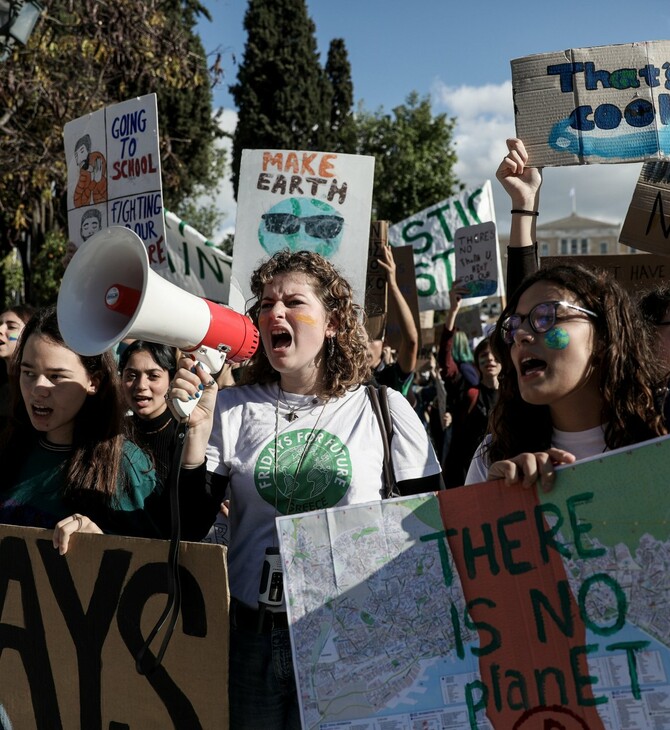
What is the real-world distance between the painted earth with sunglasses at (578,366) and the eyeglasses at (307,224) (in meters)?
2.08

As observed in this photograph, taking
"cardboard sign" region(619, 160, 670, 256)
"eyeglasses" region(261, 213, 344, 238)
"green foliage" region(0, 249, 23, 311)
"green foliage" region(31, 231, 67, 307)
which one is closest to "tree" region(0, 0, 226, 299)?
"green foliage" region(31, 231, 67, 307)

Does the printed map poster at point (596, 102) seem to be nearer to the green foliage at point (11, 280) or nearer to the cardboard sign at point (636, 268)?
the cardboard sign at point (636, 268)

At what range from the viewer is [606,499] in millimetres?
1646

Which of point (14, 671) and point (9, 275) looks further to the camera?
point (9, 275)

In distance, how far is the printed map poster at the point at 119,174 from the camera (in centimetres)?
415

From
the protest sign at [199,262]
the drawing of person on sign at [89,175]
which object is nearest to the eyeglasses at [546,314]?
the drawing of person on sign at [89,175]

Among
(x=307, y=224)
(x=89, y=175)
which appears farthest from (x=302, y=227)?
(x=89, y=175)

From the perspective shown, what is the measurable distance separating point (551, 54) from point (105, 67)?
26.6 ft

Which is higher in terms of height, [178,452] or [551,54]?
[551,54]

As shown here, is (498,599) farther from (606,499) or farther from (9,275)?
(9,275)

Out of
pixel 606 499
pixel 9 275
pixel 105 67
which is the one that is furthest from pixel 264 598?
pixel 9 275

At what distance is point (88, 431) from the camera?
232 cm

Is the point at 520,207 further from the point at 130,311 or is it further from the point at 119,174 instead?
the point at 119,174

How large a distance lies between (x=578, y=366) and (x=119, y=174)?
3.20 metres
